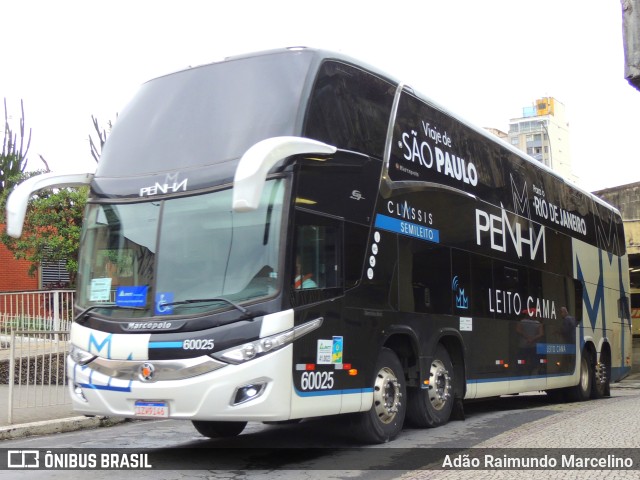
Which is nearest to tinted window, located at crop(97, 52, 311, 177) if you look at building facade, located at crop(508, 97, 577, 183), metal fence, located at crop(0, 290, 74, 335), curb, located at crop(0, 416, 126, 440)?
curb, located at crop(0, 416, 126, 440)

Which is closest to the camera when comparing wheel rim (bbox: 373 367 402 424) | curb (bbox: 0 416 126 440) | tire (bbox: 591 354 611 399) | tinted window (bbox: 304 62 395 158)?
tinted window (bbox: 304 62 395 158)

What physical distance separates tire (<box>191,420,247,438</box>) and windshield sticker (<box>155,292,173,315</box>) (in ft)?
8.15

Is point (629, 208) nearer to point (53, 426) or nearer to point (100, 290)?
point (53, 426)

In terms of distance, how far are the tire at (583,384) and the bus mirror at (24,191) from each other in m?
10.7

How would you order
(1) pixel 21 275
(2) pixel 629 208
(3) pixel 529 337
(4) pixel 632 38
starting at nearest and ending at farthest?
(4) pixel 632 38
(3) pixel 529 337
(2) pixel 629 208
(1) pixel 21 275

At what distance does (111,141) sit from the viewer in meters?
8.57

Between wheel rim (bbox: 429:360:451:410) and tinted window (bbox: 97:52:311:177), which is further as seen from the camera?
wheel rim (bbox: 429:360:451:410)

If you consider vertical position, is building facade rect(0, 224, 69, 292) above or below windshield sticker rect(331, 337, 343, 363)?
above

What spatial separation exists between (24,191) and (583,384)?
1160cm

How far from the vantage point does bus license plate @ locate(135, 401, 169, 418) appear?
705cm

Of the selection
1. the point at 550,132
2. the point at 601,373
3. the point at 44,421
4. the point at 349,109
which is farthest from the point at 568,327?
the point at 550,132

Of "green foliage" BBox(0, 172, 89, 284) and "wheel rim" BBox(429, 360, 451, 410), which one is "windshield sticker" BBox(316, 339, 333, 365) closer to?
"wheel rim" BBox(429, 360, 451, 410)

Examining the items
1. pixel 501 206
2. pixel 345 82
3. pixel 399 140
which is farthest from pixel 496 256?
pixel 345 82

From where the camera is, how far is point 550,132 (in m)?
117
